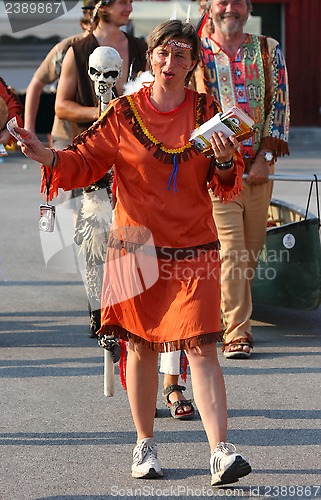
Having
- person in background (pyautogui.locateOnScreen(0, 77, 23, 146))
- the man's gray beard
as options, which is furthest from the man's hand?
person in background (pyautogui.locateOnScreen(0, 77, 23, 146))

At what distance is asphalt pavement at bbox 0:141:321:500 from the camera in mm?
4418

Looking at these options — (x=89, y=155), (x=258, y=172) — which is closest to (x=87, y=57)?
(x=258, y=172)

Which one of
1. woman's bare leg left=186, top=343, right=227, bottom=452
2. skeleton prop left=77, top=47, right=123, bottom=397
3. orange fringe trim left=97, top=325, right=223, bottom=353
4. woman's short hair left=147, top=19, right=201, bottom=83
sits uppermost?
woman's short hair left=147, top=19, right=201, bottom=83

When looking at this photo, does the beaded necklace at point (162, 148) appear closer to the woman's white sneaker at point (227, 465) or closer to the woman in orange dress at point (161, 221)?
the woman in orange dress at point (161, 221)

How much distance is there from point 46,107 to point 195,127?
55.3 feet

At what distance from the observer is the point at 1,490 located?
434 cm

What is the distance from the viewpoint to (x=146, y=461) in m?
4.49

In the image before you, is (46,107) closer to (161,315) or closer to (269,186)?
(269,186)

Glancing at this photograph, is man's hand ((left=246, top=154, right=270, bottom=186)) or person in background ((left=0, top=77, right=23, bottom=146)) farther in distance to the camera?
man's hand ((left=246, top=154, right=270, bottom=186))

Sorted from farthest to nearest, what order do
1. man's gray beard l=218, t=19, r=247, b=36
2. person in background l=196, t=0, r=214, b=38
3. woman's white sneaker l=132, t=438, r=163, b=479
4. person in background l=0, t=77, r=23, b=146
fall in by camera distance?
person in background l=196, t=0, r=214, b=38 → man's gray beard l=218, t=19, r=247, b=36 → person in background l=0, t=77, r=23, b=146 → woman's white sneaker l=132, t=438, r=163, b=479

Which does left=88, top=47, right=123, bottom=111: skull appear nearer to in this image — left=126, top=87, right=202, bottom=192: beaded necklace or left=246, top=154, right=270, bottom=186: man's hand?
left=126, top=87, right=202, bottom=192: beaded necklace

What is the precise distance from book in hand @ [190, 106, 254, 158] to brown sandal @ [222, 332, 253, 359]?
238cm

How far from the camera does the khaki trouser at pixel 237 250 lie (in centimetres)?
655

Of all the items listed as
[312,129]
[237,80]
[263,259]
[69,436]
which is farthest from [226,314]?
[312,129]
